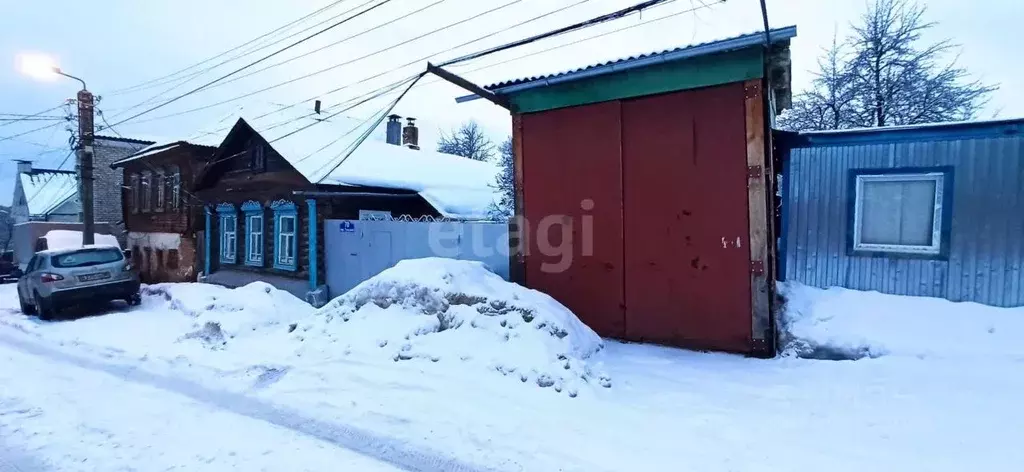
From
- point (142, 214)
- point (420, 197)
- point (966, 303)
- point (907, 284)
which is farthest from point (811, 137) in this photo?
point (142, 214)

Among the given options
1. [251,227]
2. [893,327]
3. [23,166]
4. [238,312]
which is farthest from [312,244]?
[23,166]

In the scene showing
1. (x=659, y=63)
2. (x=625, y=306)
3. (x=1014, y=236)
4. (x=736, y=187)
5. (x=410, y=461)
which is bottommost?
(x=410, y=461)

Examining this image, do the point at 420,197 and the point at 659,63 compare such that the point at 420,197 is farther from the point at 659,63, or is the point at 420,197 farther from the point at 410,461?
the point at 410,461

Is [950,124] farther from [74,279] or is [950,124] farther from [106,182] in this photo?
[106,182]

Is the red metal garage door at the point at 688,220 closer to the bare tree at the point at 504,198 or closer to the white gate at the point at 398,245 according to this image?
the white gate at the point at 398,245

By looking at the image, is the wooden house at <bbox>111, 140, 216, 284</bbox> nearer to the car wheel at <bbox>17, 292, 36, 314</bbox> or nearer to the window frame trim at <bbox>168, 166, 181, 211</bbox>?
the window frame trim at <bbox>168, 166, 181, 211</bbox>

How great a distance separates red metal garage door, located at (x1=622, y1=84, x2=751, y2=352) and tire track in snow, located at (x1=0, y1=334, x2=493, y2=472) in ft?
13.9

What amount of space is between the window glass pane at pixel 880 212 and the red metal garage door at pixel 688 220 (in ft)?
5.78

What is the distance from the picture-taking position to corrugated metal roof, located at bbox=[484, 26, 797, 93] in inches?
242

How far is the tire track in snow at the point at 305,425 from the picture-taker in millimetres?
3926

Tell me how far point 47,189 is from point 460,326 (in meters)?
41.6

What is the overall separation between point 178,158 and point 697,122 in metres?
17.8

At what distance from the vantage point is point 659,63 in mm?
7078

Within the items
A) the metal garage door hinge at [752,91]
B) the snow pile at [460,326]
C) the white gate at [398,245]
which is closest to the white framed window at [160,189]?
the white gate at [398,245]
